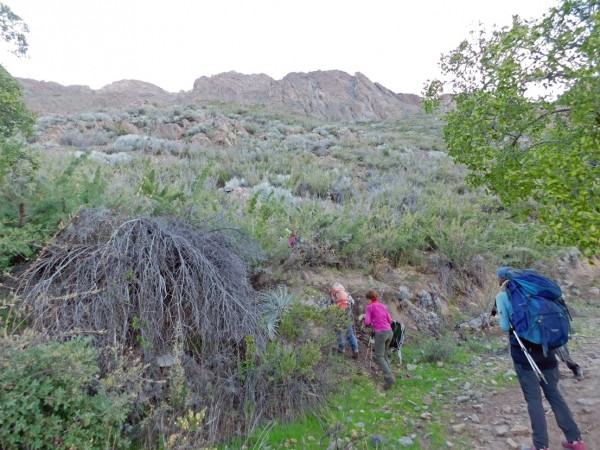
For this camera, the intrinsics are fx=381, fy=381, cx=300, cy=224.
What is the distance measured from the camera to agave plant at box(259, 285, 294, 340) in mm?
4717

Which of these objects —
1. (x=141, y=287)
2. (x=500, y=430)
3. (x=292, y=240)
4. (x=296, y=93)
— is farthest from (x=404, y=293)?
(x=296, y=93)

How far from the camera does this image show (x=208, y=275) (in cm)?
419

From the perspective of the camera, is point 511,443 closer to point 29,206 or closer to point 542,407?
point 542,407

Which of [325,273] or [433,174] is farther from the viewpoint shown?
[433,174]

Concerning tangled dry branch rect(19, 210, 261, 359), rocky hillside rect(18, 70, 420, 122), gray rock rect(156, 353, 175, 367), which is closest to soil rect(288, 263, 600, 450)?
tangled dry branch rect(19, 210, 261, 359)

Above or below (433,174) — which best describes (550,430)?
below

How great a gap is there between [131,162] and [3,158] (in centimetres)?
776

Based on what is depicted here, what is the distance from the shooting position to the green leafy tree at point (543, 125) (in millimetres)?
3256

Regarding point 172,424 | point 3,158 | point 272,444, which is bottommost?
point 272,444

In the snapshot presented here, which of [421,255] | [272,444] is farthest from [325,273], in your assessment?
[272,444]

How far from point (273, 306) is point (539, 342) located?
3043 mm

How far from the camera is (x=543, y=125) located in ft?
15.2

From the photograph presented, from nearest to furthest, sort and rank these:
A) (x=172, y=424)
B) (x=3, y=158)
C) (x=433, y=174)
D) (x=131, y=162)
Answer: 1. (x=172, y=424)
2. (x=3, y=158)
3. (x=131, y=162)
4. (x=433, y=174)

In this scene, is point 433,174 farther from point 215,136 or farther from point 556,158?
point 556,158
